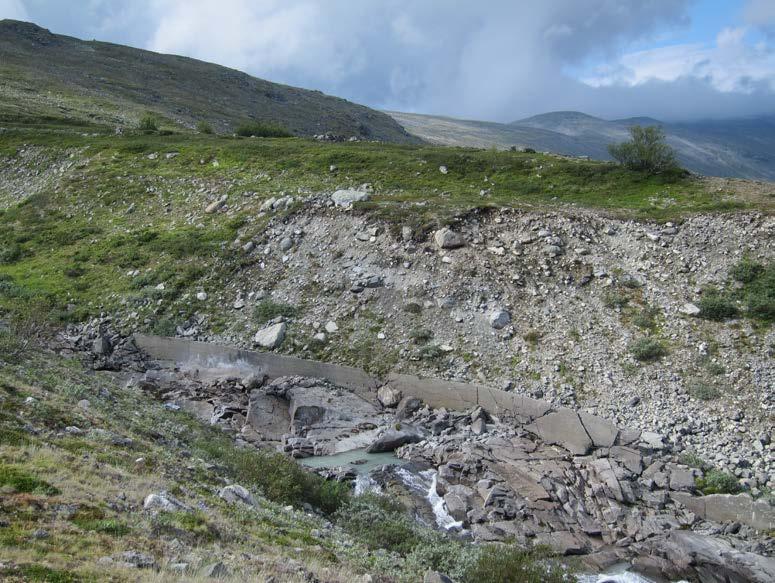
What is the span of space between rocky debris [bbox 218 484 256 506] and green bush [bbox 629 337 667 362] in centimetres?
1642

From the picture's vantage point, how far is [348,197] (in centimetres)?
3378

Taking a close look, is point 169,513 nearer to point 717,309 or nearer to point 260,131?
point 717,309

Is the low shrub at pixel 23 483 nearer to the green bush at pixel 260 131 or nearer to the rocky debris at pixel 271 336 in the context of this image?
the rocky debris at pixel 271 336

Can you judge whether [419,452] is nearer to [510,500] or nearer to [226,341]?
[510,500]

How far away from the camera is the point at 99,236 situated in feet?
124

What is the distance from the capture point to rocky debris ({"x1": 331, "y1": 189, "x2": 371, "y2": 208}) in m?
33.3

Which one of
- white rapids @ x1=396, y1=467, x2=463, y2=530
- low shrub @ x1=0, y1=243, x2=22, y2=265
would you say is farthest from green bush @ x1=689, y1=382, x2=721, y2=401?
low shrub @ x1=0, y1=243, x2=22, y2=265

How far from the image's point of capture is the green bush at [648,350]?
22531 mm

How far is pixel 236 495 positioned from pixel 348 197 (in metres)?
23.9

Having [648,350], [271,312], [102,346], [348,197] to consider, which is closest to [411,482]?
[648,350]

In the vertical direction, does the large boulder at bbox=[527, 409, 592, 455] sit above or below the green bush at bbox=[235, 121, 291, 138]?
below

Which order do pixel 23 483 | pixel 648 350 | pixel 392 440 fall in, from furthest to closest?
pixel 648 350, pixel 392 440, pixel 23 483

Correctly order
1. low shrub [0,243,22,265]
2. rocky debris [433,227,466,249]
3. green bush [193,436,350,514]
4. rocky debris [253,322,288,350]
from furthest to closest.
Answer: low shrub [0,243,22,265] → rocky debris [433,227,466,249] → rocky debris [253,322,288,350] → green bush [193,436,350,514]

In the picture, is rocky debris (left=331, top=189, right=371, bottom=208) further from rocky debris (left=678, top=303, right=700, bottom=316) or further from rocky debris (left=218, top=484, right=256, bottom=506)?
rocky debris (left=218, top=484, right=256, bottom=506)
